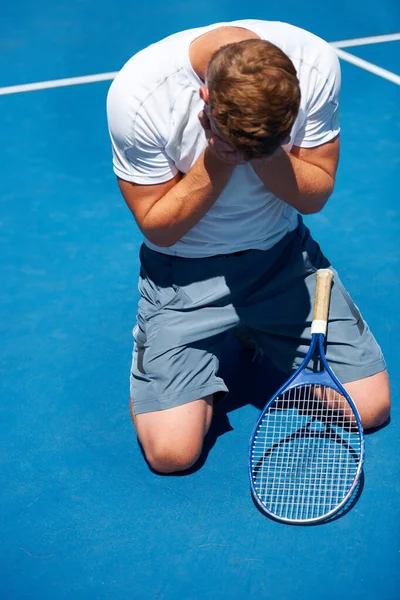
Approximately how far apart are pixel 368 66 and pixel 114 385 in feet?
10.7

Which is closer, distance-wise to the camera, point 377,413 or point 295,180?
point 295,180

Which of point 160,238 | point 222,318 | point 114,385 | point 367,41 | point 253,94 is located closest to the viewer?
point 253,94

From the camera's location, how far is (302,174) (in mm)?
3115

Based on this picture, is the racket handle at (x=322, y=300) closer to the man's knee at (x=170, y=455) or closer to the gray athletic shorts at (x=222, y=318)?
the gray athletic shorts at (x=222, y=318)

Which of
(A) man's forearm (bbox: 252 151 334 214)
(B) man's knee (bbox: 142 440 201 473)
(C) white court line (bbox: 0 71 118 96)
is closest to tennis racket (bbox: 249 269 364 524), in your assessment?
(B) man's knee (bbox: 142 440 201 473)

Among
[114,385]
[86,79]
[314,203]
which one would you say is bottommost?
[114,385]

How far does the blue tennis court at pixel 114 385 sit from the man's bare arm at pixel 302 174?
98 centimetres

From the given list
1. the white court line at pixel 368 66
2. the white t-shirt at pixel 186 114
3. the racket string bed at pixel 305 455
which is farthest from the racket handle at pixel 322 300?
the white court line at pixel 368 66

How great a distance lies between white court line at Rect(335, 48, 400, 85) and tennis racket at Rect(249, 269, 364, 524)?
2679 millimetres

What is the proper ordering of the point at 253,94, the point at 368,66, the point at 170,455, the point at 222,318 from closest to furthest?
1. the point at 253,94
2. the point at 170,455
3. the point at 222,318
4. the point at 368,66

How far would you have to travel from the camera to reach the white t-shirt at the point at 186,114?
302 cm

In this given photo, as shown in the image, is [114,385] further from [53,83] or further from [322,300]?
[53,83]

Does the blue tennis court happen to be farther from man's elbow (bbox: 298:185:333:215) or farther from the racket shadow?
man's elbow (bbox: 298:185:333:215)

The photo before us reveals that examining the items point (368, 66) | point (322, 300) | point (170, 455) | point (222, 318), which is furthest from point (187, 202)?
point (368, 66)
